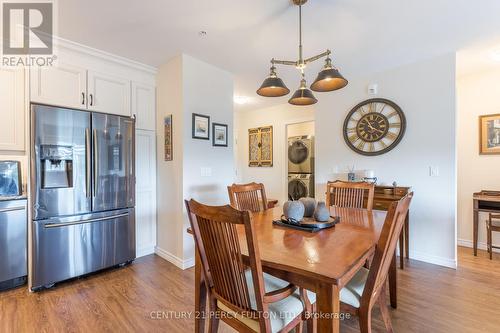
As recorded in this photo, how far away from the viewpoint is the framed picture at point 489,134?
3.21 meters

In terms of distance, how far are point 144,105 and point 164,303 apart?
2.32m

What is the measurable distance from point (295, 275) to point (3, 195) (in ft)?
9.31

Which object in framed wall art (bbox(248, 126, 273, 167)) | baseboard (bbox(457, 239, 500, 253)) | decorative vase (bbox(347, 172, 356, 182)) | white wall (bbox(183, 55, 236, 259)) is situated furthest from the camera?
framed wall art (bbox(248, 126, 273, 167))

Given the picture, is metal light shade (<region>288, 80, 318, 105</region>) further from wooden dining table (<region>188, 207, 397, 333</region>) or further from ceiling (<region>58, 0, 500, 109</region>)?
wooden dining table (<region>188, 207, 397, 333</region>)

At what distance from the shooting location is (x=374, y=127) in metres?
3.33

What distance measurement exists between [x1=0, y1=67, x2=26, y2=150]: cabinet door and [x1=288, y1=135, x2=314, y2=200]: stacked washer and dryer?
4097 mm

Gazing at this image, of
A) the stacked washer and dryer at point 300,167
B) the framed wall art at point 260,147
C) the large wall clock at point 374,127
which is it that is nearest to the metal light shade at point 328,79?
the large wall clock at point 374,127

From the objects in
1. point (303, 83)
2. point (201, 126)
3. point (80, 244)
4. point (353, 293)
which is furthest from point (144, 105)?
point (353, 293)

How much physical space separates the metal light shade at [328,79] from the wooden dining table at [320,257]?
101cm

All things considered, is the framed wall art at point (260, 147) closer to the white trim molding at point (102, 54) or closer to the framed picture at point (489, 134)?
the white trim molding at point (102, 54)

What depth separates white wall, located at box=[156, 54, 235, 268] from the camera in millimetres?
2826

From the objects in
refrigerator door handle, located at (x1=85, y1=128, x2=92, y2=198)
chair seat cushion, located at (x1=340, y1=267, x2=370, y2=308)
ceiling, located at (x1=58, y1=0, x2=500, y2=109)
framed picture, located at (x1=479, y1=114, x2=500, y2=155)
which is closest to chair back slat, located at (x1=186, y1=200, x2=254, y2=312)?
chair seat cushion, located at (x1=340, y1=267, x2=370, y2=308)

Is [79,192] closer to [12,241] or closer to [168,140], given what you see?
[12,241]

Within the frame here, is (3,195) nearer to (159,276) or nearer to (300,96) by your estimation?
(159,276)
